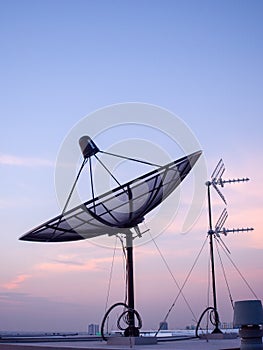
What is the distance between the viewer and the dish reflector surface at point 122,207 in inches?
850

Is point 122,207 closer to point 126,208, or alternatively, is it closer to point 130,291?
point 126,208

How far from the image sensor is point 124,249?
2359 cm

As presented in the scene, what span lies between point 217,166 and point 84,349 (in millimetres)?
17946

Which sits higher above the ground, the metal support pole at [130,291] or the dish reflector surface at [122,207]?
the dish reflector surface at [122,207]

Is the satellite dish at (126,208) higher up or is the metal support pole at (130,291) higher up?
the satellite dish at (126,208)

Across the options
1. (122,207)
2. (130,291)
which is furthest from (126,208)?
(130,291)

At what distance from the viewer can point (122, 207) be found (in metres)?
22.7

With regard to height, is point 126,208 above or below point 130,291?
above

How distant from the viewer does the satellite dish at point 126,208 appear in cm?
2164

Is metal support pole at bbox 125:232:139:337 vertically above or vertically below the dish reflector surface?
below

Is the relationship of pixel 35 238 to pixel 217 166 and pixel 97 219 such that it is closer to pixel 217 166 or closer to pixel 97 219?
pixel 97 219

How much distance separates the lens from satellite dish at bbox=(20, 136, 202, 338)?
21.6 metres

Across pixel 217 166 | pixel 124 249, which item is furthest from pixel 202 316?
pixel 217 166

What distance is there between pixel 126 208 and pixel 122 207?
0.57 feet
